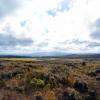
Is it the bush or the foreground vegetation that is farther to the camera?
the bush

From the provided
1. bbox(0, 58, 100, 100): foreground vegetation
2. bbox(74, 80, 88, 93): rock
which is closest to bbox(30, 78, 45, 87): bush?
bbox(0, 58, 100, 100): foreground vegetation

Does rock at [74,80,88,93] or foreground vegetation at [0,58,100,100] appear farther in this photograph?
rock at [74,80,88,93]

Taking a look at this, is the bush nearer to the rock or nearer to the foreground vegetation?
the foreground vegetation

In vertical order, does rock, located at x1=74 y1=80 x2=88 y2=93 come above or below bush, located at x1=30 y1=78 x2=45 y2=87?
below

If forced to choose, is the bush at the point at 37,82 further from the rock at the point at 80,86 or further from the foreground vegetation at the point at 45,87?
the rock at the point at 80,86

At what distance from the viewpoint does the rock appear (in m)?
18.8

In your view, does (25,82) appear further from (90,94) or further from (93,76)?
(93,76)

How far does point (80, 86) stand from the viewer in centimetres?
1920

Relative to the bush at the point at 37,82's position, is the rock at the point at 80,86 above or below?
below

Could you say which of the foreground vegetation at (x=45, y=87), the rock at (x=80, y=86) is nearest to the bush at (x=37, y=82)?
the foreground vegetation at (x=45, y=87)

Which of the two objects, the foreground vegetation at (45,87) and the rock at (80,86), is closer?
the foreground vegetation at (45,87)

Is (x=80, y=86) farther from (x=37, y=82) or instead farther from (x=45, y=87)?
(x=37, y=82)

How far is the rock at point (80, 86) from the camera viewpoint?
1879 centimetres

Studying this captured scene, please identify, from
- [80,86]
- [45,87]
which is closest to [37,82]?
[45,87]
